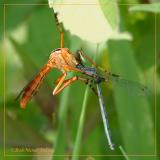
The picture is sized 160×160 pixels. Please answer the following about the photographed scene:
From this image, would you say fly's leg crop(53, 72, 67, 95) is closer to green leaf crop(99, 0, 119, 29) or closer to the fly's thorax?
the fly's thorax

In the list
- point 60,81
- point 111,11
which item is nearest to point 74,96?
point 60,81

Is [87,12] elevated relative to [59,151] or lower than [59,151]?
elevated

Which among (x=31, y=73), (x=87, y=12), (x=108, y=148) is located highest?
(x=87, y=12)

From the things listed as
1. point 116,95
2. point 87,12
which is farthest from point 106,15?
point 116,95

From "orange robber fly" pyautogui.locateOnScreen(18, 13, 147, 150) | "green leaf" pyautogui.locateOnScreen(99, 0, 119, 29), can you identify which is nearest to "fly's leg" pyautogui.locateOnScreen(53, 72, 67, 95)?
"orange robber fly" pyautogui.locateOnScreen(18, 13, 147, 150)

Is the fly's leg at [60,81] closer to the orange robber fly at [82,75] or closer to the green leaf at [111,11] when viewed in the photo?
the orange robber fly at [82,75]

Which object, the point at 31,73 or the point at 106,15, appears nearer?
the point at 106,15

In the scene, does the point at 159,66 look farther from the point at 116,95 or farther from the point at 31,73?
the point at 31,73
